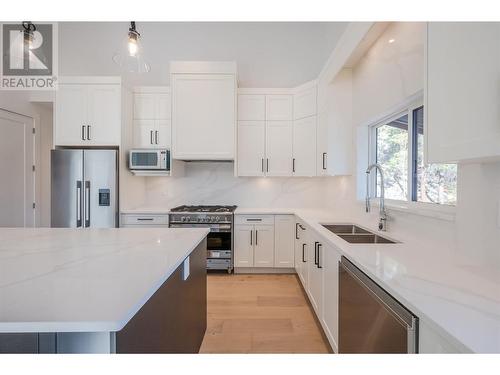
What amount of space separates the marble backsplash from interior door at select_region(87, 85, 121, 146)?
0.91 m

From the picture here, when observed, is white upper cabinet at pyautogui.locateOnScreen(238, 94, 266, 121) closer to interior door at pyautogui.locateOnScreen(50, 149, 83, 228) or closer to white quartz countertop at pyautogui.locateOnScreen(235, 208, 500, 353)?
interior door at pyautogui.locateOnScreen(50, 149, 83, 228)

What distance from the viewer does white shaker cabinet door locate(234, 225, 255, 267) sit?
132 inches

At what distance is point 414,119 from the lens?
6.52ft

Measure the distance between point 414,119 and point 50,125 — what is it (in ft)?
17.1

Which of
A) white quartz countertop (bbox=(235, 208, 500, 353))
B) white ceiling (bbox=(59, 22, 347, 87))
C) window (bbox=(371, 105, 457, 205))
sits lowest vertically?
white quartz countertop (bbox=(235, 208, 500, 353))

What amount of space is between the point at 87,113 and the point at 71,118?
0.22 metres

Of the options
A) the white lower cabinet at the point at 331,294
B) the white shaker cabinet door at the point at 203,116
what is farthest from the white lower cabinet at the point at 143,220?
the white lower cabinet at the point at 331,294

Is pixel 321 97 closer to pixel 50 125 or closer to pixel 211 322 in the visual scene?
pixel 211 322

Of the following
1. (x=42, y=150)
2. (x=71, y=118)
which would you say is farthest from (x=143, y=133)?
(x=42, y=150)

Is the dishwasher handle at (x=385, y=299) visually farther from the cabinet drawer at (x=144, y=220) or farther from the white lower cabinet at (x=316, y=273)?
the cabinet drawer at (x=144, y=220)

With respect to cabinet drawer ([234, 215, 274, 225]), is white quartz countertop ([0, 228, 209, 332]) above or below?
above

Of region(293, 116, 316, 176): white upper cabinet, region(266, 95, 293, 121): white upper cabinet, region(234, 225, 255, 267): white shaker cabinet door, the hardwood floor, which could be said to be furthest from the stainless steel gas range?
region(266, 95, 293, 121): white upper cabinet

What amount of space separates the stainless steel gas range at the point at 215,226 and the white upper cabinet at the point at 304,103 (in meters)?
1.63
